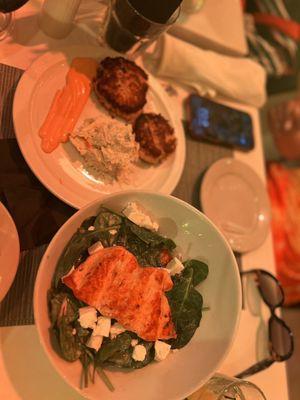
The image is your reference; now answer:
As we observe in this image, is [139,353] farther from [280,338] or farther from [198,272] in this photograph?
[280,338]

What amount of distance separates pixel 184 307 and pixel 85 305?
0.80 feet

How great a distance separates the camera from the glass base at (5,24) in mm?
1287

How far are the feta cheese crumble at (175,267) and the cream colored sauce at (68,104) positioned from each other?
47 centimetres

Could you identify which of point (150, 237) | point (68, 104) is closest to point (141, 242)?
point (150, 237)

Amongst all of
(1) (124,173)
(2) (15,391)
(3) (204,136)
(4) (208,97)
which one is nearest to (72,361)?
(2) (15,391)

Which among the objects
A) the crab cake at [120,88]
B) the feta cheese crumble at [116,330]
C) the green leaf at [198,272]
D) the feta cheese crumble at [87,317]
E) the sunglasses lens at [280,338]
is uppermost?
the crab cake at [120,88]

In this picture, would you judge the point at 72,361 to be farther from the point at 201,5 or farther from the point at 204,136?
the point at 201,5

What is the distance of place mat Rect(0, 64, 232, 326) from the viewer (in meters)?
1.06

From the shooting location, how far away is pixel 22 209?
1.13 meters

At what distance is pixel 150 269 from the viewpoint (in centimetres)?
95

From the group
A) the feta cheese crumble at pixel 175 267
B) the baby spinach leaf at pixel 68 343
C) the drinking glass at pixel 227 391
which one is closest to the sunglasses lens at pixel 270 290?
the drinking glass at pixel 227 391

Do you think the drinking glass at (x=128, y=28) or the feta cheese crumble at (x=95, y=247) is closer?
the feta cheese crumble at (x=95, y=247)

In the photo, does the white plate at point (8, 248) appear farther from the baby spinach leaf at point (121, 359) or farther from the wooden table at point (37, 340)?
the baby spinach leaf at point (121, 359)

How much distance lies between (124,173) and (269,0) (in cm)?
173
